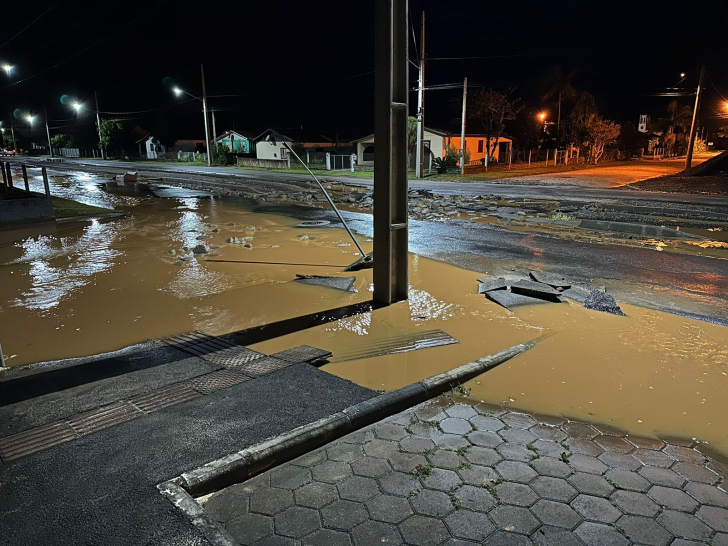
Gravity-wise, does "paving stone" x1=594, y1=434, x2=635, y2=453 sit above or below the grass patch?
below

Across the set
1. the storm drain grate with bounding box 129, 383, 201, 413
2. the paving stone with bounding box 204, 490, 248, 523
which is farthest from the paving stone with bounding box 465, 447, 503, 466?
the storm drain grate with bounding box 129, 383, 201, 413

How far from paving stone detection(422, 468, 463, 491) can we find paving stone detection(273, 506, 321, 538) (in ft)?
2.32

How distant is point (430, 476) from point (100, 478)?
193 cm

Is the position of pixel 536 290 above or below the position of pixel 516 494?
above

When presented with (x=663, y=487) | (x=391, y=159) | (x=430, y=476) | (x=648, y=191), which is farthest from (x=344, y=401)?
(x=648, y=191)

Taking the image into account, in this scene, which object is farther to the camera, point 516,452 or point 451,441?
point 451,441

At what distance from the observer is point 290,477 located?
306 centimetres

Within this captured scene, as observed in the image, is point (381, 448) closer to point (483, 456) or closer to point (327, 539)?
point (483, 456)

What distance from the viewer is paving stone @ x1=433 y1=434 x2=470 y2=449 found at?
340cm

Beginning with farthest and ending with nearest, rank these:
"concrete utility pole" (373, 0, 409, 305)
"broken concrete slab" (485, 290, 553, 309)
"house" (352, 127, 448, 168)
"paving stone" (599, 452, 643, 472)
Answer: "house" (352, 127, 448, 168), "broken concrete slab" (485, 290, 553, 309), "concrete utility pole" (373, 0, 409, 305), "paving stone" (599, 452, 643, 472)

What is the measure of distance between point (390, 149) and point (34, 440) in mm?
4563

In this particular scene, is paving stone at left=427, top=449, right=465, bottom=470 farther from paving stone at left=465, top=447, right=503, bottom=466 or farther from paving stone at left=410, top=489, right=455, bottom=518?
paving stone at left=410, top=489, right=455, bottom=518

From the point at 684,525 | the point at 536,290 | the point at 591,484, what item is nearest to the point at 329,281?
the point at 536,290

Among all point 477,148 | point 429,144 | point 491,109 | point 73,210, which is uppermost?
point 491,109
